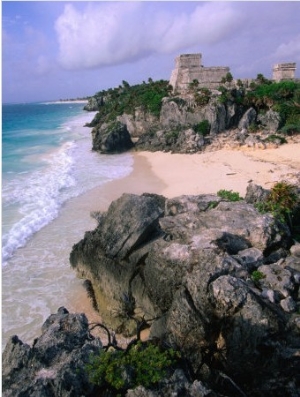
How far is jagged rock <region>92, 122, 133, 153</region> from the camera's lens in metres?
33.0

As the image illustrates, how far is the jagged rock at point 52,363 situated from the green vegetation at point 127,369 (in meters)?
0.22

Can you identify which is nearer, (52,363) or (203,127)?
(52,363)

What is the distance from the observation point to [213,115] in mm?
32344

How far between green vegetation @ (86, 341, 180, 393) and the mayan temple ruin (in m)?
36.4

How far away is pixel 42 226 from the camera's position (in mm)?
15852

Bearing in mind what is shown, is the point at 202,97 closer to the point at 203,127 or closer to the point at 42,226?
the point at 203,127

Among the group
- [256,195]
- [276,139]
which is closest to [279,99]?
[276,139]

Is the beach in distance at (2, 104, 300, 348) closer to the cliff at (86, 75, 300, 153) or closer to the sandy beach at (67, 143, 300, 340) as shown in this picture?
the sandy beach at (67, 143, 300, 340)

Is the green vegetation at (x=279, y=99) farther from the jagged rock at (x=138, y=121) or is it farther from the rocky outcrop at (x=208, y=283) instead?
the rocky outcrop at (x=208, y=283)

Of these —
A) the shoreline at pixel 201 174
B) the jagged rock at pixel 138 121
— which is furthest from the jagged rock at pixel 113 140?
the shoreline at pixel 201 174

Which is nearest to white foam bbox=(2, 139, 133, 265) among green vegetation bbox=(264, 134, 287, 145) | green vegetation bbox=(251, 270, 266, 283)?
green vegetation bbox=(251, 270, 266, 283)

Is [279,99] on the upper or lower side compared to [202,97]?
upper

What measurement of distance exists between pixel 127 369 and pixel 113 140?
1161 inches

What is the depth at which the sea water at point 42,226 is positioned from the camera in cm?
1052
